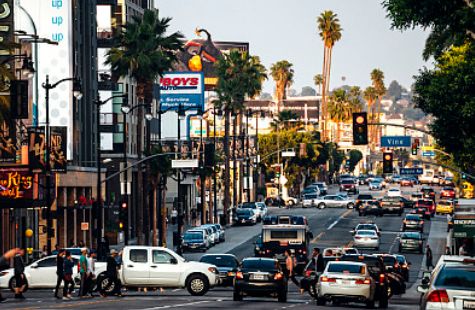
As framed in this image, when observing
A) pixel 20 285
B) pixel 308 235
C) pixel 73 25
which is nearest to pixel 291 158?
pixel 73 25

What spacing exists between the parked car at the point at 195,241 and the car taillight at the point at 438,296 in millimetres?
62204

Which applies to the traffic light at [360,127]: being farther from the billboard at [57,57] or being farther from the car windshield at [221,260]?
the billboard at [57,57]

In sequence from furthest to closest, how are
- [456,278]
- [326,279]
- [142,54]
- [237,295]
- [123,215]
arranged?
[142,54] < [123,215] < [237,295] < [326,279] < [456,278]

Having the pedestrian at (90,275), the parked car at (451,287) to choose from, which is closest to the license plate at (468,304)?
the parked car at (451,287)

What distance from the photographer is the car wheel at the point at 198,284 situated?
44.9 meters

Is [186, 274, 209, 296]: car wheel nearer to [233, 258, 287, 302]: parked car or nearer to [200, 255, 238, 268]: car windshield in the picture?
[233, 258, 287, 302]: parked car

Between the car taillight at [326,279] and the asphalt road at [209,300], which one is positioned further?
the car taillight at [326,279]

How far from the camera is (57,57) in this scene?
295ft

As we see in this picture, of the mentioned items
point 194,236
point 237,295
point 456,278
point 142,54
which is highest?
point 142,54

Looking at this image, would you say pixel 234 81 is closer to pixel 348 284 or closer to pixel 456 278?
pixel 348 284

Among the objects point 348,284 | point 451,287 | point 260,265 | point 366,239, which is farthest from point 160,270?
point 366,239

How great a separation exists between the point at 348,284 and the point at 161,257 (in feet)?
28.4

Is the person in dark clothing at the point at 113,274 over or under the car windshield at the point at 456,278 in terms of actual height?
under

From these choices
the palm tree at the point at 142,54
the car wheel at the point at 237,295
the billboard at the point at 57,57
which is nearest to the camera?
the car wheel at the point at 237,295
